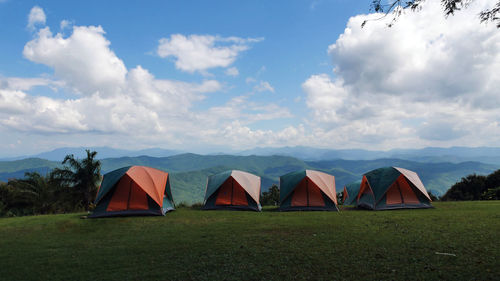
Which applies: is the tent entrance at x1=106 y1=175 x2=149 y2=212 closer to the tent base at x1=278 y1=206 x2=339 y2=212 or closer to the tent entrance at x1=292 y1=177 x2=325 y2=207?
the tent base at x1=278 y1=206 x2=339 y2=212

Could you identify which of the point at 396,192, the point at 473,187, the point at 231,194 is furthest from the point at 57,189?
the point at 473,187

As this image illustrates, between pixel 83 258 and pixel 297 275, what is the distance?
614cm

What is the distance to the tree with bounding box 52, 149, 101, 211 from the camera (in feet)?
102

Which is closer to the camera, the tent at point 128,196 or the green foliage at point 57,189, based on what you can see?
the tent at point 128,196

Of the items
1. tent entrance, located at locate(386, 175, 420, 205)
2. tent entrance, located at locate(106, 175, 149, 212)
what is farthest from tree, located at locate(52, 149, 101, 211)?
tent entrance, located at locate(386, 175, 420, 205)

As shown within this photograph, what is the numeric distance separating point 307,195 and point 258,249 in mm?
9469

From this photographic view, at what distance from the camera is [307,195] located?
656 inches

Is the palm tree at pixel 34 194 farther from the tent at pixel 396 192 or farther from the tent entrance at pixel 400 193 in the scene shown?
the tent entrance at pixel 400 193

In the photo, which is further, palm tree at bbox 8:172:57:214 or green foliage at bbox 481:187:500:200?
palm tree at bbox 8:172:57:214

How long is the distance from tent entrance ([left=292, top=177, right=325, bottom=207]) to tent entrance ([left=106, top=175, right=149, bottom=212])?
8979mm

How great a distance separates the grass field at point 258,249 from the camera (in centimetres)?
604

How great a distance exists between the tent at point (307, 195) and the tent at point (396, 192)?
2.45m

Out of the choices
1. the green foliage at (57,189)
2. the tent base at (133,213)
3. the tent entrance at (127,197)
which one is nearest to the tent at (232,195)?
the tent base at (133,213)

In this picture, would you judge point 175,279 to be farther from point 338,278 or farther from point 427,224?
point 427,224
